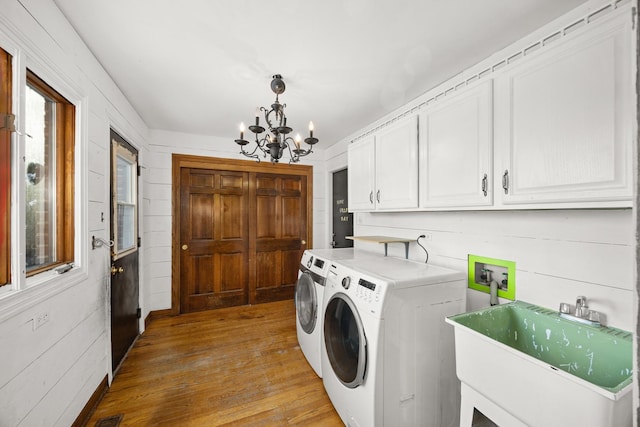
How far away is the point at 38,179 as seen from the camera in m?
1.32

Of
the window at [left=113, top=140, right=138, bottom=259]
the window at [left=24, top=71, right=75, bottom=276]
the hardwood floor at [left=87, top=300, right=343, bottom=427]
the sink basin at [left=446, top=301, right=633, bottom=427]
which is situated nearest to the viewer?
the sink basin at [left=446, top=301, right=633, bottom=427]

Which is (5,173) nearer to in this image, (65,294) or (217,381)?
(65,294)

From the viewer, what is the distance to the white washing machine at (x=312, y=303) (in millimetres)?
1998

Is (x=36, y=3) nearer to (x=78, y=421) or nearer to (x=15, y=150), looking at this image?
(x=15, y=150)

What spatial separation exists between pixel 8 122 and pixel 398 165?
2.13 meters

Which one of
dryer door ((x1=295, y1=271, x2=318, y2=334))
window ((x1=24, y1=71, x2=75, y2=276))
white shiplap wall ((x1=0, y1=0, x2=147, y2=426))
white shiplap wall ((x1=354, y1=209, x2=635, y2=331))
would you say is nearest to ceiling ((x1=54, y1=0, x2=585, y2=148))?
white shiplap wall ((x1=0, y1=0, x2=147, y2=426))

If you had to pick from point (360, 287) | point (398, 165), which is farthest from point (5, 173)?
point (398, 165)

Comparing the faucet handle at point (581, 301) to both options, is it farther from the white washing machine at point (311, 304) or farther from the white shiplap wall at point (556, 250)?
the white washing machine at point (311, 304)

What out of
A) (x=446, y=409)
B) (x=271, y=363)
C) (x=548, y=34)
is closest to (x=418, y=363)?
(x=446, y=409)

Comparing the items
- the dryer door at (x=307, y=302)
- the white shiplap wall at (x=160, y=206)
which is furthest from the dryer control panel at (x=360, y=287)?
the white shiplap wall at (x=160, y=206)

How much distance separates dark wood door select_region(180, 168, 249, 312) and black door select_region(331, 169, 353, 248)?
1305 mm

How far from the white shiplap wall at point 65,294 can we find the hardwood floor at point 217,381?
302mm

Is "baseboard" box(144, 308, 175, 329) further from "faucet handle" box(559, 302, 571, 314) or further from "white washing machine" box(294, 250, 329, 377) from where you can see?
"faucet handle" box(559, 302, 571, 314)

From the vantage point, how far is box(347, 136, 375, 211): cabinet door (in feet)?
7.63
